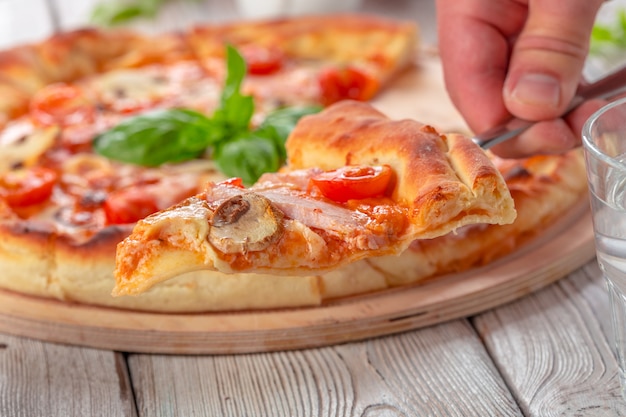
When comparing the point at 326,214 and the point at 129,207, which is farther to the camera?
the point at 129,207

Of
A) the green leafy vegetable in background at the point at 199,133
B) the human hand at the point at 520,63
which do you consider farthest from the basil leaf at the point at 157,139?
the human hand at the point at 520,63

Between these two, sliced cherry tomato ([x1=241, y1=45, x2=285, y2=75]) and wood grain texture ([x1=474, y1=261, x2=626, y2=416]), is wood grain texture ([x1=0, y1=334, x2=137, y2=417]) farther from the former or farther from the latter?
sliced cherry tomato ([x1=241, y1=45, x2=285, y2=75])

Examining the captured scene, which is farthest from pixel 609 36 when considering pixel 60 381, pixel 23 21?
pixel 23 21

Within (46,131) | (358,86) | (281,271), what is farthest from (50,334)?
(358,86)

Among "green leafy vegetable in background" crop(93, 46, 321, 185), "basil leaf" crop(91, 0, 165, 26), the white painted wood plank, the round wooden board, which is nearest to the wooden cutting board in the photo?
the round wooden board

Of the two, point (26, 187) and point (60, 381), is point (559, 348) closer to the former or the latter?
point (60, 381)

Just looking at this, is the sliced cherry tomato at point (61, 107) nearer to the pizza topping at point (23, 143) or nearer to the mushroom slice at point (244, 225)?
the pizza topping at point (23, 143)
